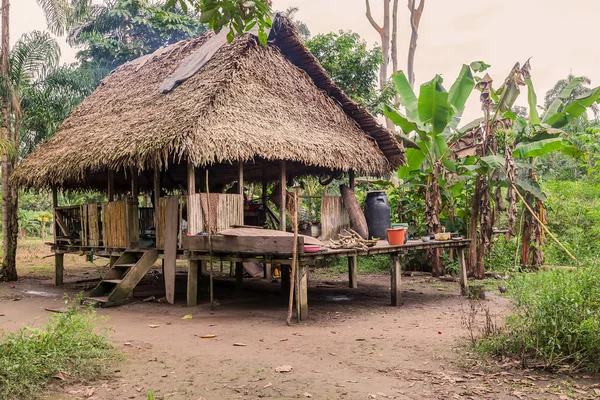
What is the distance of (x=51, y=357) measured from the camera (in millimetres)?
4332

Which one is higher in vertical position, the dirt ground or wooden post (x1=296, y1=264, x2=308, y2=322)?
wooden post (x1=296, y1=264, x2=308, y2=322)

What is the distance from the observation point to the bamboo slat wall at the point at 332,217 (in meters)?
8.85

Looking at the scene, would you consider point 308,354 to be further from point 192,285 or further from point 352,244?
point 192,285

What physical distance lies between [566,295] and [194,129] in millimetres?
4962

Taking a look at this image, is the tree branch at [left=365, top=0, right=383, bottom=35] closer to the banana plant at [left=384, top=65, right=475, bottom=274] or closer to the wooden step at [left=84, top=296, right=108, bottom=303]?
the banana plant at [left=384, top=65, right=475, bottom=274]

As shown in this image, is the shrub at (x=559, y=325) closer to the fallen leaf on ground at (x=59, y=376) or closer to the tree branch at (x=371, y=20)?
the fallen leaf on ground at (x=59, y=376)

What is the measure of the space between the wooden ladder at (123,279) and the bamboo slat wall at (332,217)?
2.79 meters

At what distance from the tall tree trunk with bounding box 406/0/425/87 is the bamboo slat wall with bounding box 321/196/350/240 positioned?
12.2m

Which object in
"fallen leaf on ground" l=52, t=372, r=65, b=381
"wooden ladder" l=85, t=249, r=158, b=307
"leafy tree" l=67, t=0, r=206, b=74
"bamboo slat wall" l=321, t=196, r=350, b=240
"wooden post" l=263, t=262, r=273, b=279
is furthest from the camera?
"leafy tree" l=67, t=0, r=206, b=74

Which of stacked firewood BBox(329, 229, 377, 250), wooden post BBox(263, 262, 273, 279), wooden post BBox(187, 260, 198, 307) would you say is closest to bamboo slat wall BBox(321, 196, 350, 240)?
stacked firewood BBox(329, 229, 377, 250)

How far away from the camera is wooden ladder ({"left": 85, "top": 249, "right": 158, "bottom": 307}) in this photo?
8.10 meters

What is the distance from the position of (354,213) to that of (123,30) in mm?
13972

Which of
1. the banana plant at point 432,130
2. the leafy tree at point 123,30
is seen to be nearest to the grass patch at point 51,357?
the banana plant at point 432,130

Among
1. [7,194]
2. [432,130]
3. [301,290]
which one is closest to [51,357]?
[301,290]
